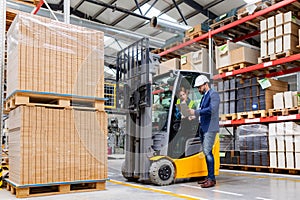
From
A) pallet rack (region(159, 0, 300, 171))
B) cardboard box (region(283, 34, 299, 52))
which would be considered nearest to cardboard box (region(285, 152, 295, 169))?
pallet rack (region(159, 0, 300, 171))

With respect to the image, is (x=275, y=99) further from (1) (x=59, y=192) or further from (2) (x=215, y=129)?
(1) (x=59, y=192)

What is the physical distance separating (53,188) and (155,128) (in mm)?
2046

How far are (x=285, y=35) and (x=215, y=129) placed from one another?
10.2ft

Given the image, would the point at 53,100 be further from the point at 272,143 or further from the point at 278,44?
the point at 278,44

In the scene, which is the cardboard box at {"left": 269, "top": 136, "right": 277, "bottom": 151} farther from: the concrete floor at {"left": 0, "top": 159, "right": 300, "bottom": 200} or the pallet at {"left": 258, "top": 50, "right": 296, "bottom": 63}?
the pallet at {"left": 258, "top": 50, "right": 296, "bottom": 63}

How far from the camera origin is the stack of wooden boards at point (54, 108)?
461 centimetres

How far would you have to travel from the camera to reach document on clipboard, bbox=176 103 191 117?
579 centimetres

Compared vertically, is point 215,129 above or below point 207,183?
above

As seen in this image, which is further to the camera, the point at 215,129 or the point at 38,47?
the point at 215,129

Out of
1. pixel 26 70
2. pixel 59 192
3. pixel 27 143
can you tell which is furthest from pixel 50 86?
pixel 59 192

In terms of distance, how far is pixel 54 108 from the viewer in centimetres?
491

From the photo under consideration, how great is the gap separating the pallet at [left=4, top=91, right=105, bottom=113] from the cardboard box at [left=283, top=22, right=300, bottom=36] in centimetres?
451

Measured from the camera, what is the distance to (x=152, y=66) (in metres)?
5.80

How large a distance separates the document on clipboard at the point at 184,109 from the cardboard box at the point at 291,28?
125 inches
